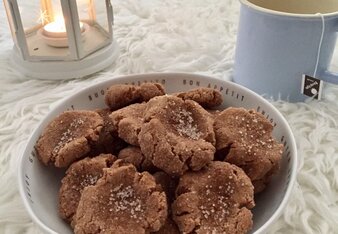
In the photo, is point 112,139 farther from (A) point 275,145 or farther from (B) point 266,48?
(B) point 266,48

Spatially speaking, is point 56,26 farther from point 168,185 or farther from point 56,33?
point 168,185

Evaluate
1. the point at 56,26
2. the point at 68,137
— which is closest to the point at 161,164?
the point at 68,137

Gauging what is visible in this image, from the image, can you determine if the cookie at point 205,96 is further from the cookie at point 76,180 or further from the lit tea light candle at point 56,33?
the lit tea light candle at point 56,33

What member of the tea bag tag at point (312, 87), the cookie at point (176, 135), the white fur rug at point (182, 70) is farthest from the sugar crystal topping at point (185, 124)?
the tea bag tag at point (312, 87)

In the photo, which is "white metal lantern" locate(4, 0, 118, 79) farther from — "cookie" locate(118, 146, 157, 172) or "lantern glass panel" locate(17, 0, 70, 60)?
"cookie" locate(118, 146, 157, 172)

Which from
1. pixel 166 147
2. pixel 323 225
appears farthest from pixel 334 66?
pixel 166 147

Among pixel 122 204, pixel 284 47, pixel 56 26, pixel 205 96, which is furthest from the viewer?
pixel 56 26
